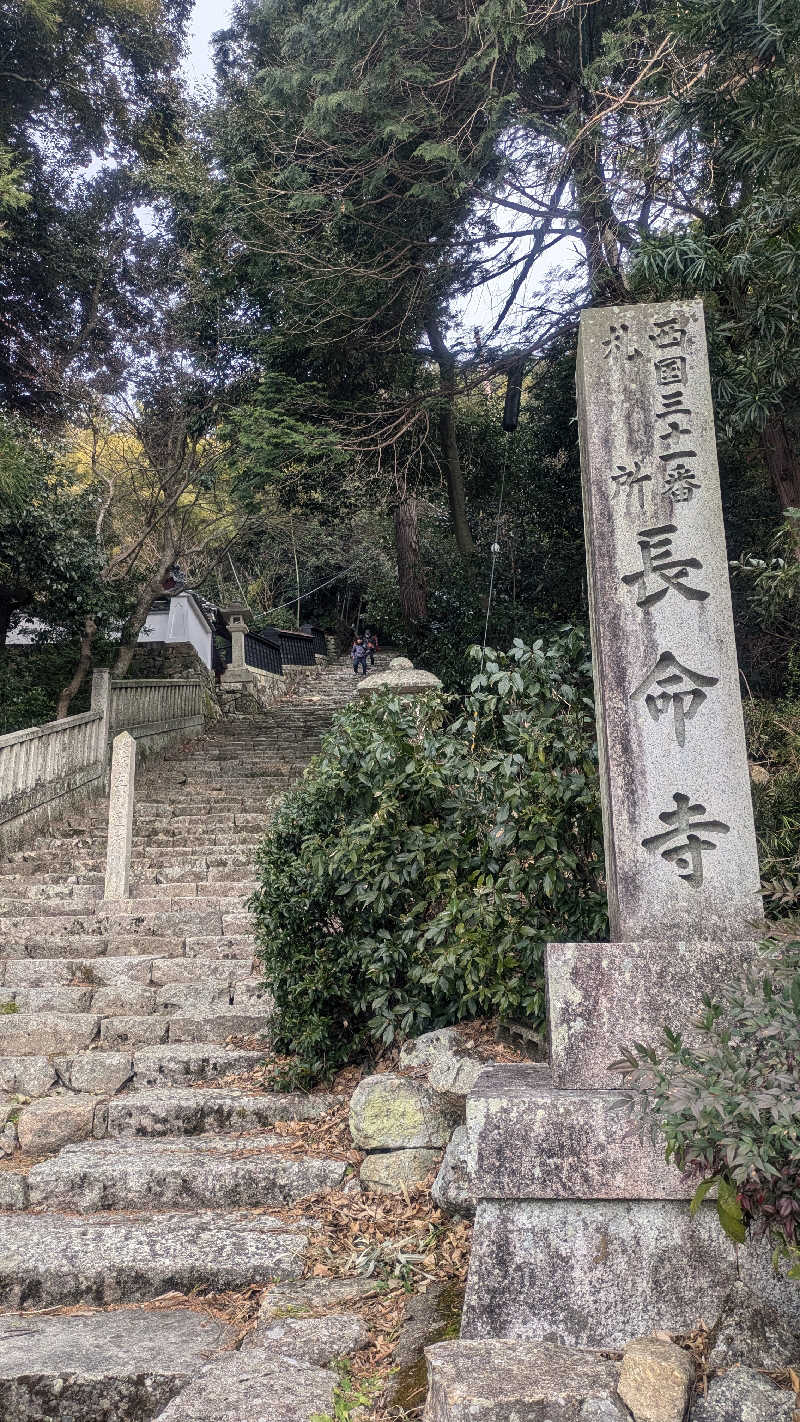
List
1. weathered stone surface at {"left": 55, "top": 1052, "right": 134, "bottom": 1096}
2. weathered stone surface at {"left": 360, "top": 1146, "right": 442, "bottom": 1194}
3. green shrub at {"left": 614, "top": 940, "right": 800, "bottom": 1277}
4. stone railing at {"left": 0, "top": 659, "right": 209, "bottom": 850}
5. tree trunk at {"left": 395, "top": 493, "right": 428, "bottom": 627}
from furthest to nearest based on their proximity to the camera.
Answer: tree trunk at {"left": 395, "top": 493, "right": 428, "bottom": 627} → stone railing at {"left": 0, "top": 659, "right": 209, "bottom": 850} → weathered stone surface at {"left": 55, "top": 1052, "right": 134, "bottom": 1096} → weathered stone surface at {"left": 360, "top": 1146, "right": 442, "bottom": 1194} → green shrub at {"left": 614, "top": 940, "right": 800, "bottom": 1277}

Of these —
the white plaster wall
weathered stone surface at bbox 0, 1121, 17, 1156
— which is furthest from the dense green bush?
the white plaster wall

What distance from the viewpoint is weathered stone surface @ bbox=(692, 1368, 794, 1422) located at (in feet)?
6.84

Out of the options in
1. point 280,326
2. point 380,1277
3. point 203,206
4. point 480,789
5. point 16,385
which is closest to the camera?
point 380,1277

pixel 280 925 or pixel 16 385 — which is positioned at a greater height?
pixel 16 385

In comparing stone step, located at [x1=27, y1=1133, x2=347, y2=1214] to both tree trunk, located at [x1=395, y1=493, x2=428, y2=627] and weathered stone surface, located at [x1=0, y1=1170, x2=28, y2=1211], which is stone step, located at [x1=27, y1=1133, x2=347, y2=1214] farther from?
tree trunk, located at [x1=395, y1=493, x2=428, y2=627]

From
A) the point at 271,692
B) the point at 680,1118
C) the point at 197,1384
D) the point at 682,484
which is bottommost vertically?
the point at 197,1384

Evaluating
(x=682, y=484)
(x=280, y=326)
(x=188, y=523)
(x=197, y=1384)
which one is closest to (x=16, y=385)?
(x=188, y=523)

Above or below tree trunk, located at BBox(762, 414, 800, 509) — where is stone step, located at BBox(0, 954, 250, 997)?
below

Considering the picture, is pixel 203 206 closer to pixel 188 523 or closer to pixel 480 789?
pixel 188 523

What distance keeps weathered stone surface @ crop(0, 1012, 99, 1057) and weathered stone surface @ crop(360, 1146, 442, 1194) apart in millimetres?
2322

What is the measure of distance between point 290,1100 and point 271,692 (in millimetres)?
20122

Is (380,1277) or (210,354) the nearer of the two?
(380,1277)

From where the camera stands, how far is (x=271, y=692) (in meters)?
23.9

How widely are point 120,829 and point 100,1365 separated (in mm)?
5134
